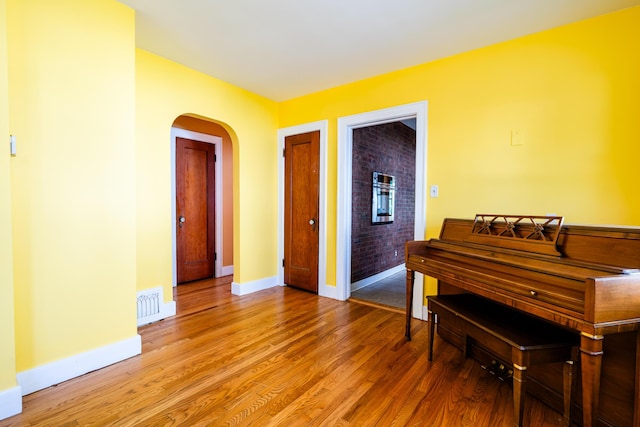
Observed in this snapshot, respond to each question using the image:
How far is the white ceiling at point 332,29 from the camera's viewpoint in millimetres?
2066

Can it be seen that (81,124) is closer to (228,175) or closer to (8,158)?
(8,158)

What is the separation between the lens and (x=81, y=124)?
1.92 meters

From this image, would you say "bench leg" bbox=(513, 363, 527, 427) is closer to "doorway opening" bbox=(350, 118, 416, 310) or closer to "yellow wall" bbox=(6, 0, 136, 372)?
"doorway opening" bbox=(350, 118, 416, 310)

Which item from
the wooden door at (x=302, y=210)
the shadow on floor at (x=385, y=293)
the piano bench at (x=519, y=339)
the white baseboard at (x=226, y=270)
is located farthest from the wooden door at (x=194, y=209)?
the piano bench at (x=519, y=339)

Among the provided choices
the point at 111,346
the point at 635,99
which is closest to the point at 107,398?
the point at 111,346

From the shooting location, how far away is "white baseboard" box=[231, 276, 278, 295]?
3.66 metres

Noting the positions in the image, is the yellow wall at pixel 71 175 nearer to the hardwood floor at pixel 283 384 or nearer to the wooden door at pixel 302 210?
the hardwood floor at pixel 283 384

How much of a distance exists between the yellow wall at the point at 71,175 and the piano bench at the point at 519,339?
2376 millimetres

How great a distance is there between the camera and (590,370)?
1.23 m

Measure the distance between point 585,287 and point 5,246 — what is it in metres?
2.81

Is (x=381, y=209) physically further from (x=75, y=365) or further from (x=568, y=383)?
(x=75, y=365)

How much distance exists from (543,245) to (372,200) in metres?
2.59

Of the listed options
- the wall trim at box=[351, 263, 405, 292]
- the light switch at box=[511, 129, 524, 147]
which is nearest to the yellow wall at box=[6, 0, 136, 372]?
the wall trim at box=[351, 263, 405, 292]

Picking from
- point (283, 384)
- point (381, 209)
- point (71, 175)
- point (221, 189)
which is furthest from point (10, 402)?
point (381, 209)
